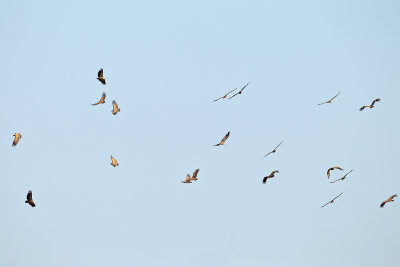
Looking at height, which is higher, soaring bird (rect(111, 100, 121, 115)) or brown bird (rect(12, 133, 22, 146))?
soaring bird (rect(111, 100, 121, 115))

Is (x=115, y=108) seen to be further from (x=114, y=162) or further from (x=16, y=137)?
(x=16, y=137)

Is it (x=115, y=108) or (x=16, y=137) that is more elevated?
(x=115, y=108)

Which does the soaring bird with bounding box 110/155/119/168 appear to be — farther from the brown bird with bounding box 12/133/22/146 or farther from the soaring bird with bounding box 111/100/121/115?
the brown bird with bounding box 12/133/22/146

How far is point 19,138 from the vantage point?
8056 cm

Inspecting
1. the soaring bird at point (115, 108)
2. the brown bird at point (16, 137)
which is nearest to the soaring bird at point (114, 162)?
the soaring bird at point (115, 108)

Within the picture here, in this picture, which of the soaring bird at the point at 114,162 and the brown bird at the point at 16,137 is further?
the soaring bird at the point at 114,162

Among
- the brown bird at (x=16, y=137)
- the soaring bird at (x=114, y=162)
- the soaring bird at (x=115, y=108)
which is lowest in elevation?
the brown bird at (x=16, y=137)

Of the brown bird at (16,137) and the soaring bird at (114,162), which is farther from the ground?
the soaring bird at (114,162)

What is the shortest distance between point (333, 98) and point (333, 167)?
9.23m

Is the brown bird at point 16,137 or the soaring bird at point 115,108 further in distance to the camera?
the soaring bird at point 115,108

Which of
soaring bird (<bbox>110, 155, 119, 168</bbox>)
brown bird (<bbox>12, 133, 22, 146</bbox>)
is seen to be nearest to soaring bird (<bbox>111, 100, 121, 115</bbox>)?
soaring bird (<bbox>110, 155, 119, 168</bbox>)

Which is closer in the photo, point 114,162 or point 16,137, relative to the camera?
point 16,137

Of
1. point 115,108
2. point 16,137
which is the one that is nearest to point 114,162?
point 115,108

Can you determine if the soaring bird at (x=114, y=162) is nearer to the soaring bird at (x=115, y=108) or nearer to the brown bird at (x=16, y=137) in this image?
the soaring bird at (x=115, y=108)
